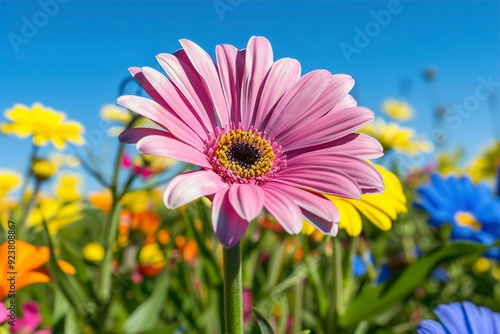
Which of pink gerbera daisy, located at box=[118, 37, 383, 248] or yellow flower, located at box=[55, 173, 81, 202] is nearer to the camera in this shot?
pink gerbera daisy, located at box=[118, 37, 383, 248]

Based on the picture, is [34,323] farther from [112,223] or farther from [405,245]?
[405,245]

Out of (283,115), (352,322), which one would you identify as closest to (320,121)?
(283,115)

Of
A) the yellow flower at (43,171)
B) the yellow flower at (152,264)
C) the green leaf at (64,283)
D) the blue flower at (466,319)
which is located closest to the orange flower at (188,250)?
the yellow flower at (152,264)

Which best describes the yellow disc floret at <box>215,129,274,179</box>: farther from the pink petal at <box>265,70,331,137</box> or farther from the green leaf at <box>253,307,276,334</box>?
the green leaf at <box>253,307,276,334</box>

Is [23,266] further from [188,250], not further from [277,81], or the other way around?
[188,250]

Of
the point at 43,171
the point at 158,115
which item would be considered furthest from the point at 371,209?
the point at 43,171

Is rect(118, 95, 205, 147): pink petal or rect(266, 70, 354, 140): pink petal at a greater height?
rect(266, 70, 354, 140): pink petal

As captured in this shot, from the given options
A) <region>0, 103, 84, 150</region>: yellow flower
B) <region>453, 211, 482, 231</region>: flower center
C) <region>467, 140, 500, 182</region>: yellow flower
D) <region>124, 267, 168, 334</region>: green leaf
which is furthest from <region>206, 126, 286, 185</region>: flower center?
<region>467, 140, 500, 182</region>: yellow flower
